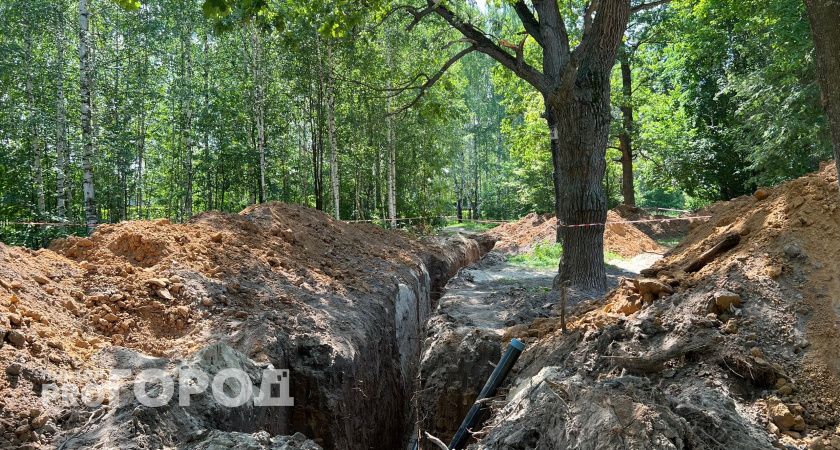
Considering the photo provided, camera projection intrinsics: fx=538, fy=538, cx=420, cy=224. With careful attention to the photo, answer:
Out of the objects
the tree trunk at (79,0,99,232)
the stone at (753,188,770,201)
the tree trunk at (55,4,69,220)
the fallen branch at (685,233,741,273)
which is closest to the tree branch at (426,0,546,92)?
the stone at (753,188,770,201)

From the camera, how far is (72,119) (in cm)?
2034

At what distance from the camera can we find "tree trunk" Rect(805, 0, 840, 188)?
8.84 feet

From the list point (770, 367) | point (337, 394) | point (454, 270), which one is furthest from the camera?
point (454, 270)

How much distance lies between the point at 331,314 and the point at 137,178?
2145 centimetres

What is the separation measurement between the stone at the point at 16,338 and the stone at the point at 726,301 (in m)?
4.86

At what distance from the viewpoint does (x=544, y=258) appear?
46.1ft

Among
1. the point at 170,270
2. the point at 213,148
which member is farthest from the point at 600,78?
the point at 213,148

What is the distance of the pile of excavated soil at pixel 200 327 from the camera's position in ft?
11.5

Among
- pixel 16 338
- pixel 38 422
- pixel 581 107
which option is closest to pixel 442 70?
pixel 581 107

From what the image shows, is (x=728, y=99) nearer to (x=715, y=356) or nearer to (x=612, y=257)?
(x=612, y=257)

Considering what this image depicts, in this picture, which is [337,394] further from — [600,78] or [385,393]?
[600,78]

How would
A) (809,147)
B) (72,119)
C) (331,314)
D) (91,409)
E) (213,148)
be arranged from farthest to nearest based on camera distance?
(213,148)
(72,119)
(809,147)
(331,314)
(91,409)

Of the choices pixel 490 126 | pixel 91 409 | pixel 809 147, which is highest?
pixel 490 126

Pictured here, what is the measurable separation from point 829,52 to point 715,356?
1.76m
